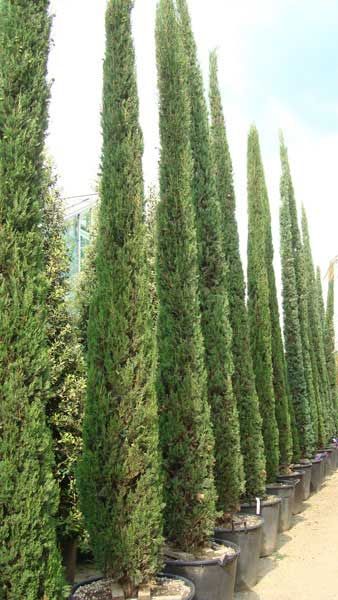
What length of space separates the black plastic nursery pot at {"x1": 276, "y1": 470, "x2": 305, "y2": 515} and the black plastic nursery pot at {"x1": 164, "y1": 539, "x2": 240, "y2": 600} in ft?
19.2

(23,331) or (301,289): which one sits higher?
(301,289)

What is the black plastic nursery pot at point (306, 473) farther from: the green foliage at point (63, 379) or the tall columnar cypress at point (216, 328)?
the green foliage at point (63, 379)

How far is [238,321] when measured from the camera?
9078 millimetres

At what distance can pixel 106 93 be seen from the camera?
5.57 meters

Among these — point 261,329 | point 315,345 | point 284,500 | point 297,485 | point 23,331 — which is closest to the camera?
point 23,331

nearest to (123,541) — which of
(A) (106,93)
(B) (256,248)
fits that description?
(A) (106,93)

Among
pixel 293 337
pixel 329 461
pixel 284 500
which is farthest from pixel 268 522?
pixel 329 461

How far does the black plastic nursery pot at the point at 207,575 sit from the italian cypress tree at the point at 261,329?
16.2 feet

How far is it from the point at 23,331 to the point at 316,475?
Answer: 13049mm

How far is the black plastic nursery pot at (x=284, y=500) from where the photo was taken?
9977 mm

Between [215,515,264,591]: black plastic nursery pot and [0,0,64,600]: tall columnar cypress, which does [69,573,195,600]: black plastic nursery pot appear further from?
[215,515,264,591]: black plastic nursery pot

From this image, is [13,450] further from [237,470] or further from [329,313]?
[329,313]

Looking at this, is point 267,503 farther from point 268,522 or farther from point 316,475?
point 316,475

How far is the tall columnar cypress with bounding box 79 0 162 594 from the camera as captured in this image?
476cm
